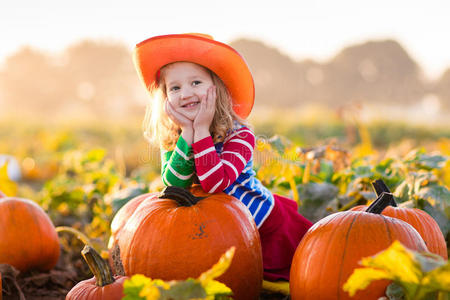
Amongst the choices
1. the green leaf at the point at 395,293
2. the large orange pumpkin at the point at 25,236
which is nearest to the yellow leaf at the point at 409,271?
the green leaf at the point at 395,293

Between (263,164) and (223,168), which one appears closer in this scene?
(223,168)

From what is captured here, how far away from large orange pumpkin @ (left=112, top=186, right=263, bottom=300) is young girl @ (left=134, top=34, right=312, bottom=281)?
187 mm

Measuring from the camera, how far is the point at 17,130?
13.8m

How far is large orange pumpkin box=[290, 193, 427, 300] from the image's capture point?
1.71 m

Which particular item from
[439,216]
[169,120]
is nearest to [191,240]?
[169,120]

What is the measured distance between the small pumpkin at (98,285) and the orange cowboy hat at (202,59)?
3.55 feet

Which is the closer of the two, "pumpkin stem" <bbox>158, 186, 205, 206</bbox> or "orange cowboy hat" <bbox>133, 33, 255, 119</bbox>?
"pumpkin stem" <bbox>158, 186, 205, 206</bbox>

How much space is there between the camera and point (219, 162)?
7.19 feet

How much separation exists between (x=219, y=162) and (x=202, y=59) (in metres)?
0.55

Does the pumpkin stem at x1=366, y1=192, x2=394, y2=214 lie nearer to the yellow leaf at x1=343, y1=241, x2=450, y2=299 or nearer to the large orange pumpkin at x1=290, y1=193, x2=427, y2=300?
the large orange pumpkin at x1=290, y1=193, x2=427, y2=300

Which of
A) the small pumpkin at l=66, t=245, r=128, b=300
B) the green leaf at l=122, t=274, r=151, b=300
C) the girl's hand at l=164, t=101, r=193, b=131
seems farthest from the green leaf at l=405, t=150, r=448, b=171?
the green leaf at l=122, t=274, r=151, b=300

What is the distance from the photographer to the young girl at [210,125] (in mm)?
2260

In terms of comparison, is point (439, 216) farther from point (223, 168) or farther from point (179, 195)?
point (179, 195)

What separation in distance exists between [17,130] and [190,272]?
13.5 metres
